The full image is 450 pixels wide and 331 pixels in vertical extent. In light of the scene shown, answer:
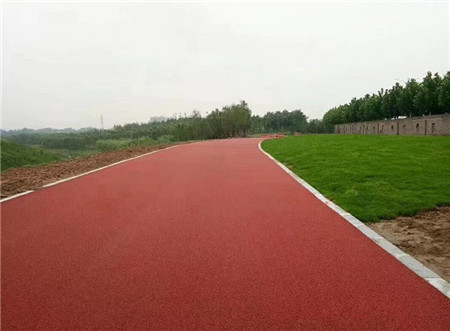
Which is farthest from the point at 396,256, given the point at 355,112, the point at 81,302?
the point at 355,112

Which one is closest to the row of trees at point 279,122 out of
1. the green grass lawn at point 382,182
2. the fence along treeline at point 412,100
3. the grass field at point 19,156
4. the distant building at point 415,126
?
the fence along treeline at point 412,100

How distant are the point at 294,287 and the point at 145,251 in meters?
2.12

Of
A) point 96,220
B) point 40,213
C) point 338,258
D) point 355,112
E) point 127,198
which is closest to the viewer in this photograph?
point 338,258

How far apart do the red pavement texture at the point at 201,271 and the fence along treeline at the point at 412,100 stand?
126ft

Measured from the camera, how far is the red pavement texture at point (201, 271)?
10.7 feet

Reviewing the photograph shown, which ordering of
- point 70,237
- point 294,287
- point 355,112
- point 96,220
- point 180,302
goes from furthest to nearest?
point 355,112 < point 96,220 < point 70,237 < point 294,287 < point 180,302

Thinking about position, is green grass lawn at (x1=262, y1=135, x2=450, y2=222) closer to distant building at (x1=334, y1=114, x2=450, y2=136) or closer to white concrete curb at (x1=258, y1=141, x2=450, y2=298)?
white concrete curb at (x1=258, y1=141, x2=450, y2=298)

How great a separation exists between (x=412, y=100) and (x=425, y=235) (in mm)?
47444

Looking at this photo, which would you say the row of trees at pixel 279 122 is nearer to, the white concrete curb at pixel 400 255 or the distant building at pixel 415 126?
the distant building at pixel 415 126

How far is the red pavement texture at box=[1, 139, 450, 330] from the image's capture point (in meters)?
3.27

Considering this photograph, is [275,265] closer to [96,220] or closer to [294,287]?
[294,287]

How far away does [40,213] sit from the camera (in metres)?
7.15

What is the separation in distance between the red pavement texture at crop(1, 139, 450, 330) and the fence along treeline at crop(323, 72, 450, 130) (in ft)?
126

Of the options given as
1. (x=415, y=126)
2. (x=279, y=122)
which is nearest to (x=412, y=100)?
(x=415, y=126)
